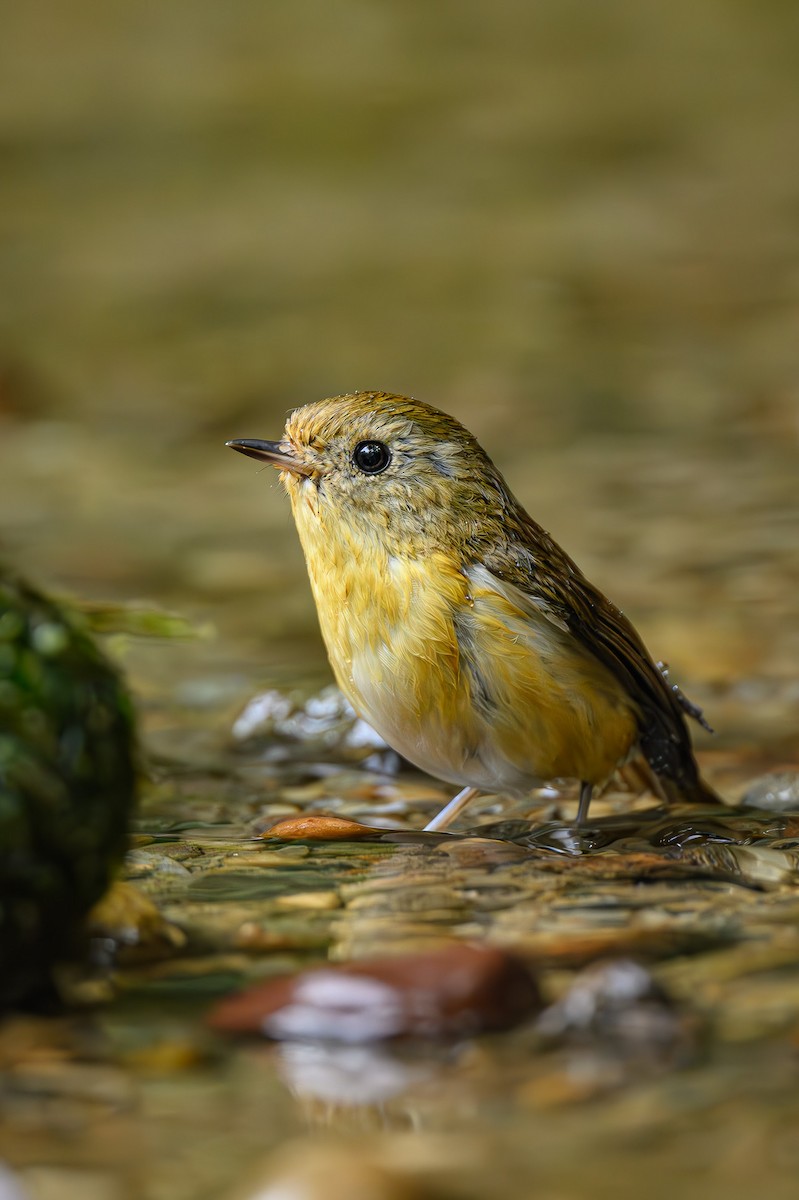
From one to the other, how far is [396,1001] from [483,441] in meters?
6.80

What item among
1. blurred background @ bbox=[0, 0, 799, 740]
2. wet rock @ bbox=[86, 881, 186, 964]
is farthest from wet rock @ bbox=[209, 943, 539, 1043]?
blurred background @ bbox=[0, 0, 799, 740]

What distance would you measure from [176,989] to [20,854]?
13.1 inches

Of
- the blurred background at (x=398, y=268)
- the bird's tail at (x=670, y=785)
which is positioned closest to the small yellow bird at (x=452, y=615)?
the bird's tail at (x=670, y=785)

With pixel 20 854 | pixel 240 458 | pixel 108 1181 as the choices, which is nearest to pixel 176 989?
pixel 20 854

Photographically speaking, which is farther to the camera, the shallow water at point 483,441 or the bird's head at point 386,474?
the bird's head at point 386,474

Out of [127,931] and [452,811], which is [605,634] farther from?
[127,931]

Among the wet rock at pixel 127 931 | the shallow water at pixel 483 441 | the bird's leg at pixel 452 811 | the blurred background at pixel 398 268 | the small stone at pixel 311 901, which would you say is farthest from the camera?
the blurred background at pixel 398 268

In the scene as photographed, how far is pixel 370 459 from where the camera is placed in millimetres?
3498

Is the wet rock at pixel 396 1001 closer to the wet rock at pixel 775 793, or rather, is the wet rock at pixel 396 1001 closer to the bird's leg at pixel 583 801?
the bird's leg at pixel 583 801

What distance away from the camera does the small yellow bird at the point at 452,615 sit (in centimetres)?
330

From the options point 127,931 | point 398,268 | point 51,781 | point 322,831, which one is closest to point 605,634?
point 322,831

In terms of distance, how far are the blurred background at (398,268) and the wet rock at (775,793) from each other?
2.22 meters

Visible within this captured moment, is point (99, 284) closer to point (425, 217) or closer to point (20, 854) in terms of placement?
point (425, 217)

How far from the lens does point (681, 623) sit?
5.72 metres
